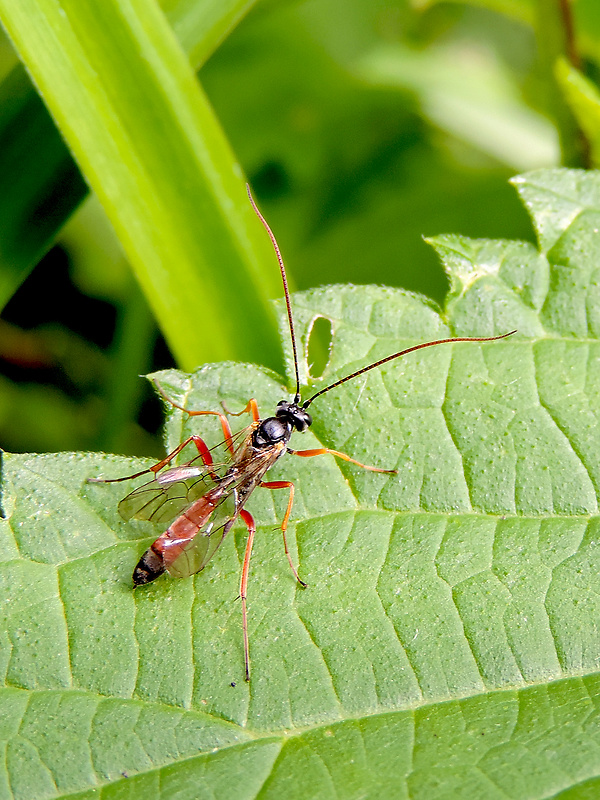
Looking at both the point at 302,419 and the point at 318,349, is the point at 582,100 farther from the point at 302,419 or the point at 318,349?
the point at 302,419

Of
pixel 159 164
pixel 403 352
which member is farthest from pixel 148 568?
pixel 159 164

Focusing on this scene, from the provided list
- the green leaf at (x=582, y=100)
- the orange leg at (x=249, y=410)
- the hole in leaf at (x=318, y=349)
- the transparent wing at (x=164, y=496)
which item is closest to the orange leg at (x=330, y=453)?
the orange leg at (x=249, y=410)

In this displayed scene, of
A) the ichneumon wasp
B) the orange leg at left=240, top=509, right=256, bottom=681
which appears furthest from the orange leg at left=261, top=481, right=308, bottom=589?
the orange leg at left=240, top=509, right=256, bottom=681

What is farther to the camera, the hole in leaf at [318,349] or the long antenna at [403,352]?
the hole in leaf at [318,349]

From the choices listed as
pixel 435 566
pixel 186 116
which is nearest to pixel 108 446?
pixel 186 116

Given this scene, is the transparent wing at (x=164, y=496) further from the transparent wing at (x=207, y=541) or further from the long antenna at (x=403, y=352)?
the long antenna at (x=403, y=352)

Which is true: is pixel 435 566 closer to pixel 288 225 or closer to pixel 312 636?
pixel 312 636
